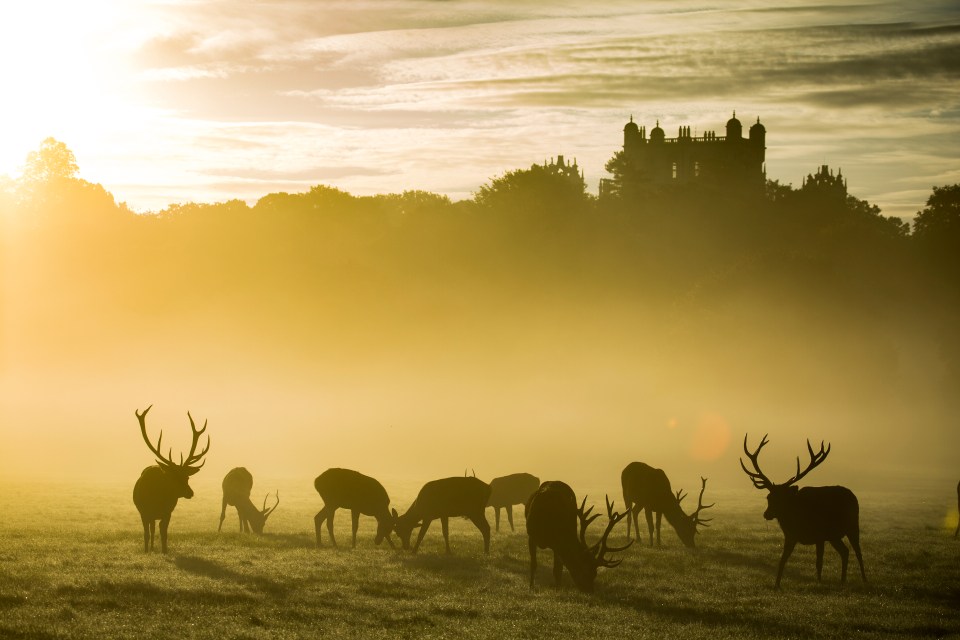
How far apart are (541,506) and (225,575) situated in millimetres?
6599

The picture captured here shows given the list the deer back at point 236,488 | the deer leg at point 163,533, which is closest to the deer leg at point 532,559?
the deer leg at point 163,533

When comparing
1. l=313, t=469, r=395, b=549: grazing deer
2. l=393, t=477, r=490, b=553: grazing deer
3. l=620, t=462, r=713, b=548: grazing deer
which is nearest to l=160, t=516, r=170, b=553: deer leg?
l=313, t=469, r=395, b=549: grazing deer

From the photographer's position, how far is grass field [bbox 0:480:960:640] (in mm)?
18344

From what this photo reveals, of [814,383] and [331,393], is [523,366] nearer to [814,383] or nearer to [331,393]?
[331,393]

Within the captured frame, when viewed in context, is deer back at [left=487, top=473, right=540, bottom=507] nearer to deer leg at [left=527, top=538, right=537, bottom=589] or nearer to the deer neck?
the deer neck

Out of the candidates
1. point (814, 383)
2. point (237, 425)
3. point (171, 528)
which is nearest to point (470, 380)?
point (237, 425)

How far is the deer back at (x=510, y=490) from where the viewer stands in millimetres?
31906

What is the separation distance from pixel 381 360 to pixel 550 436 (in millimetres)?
20536

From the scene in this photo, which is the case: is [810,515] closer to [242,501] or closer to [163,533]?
[163,533]

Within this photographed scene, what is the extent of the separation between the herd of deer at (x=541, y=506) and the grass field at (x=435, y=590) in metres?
0.58

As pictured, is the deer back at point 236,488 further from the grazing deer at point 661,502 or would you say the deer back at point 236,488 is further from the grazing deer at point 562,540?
the grazing deer at point 562,540

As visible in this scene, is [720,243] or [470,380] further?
[720,243]

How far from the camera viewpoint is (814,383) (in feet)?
256

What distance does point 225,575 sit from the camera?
880 inches
